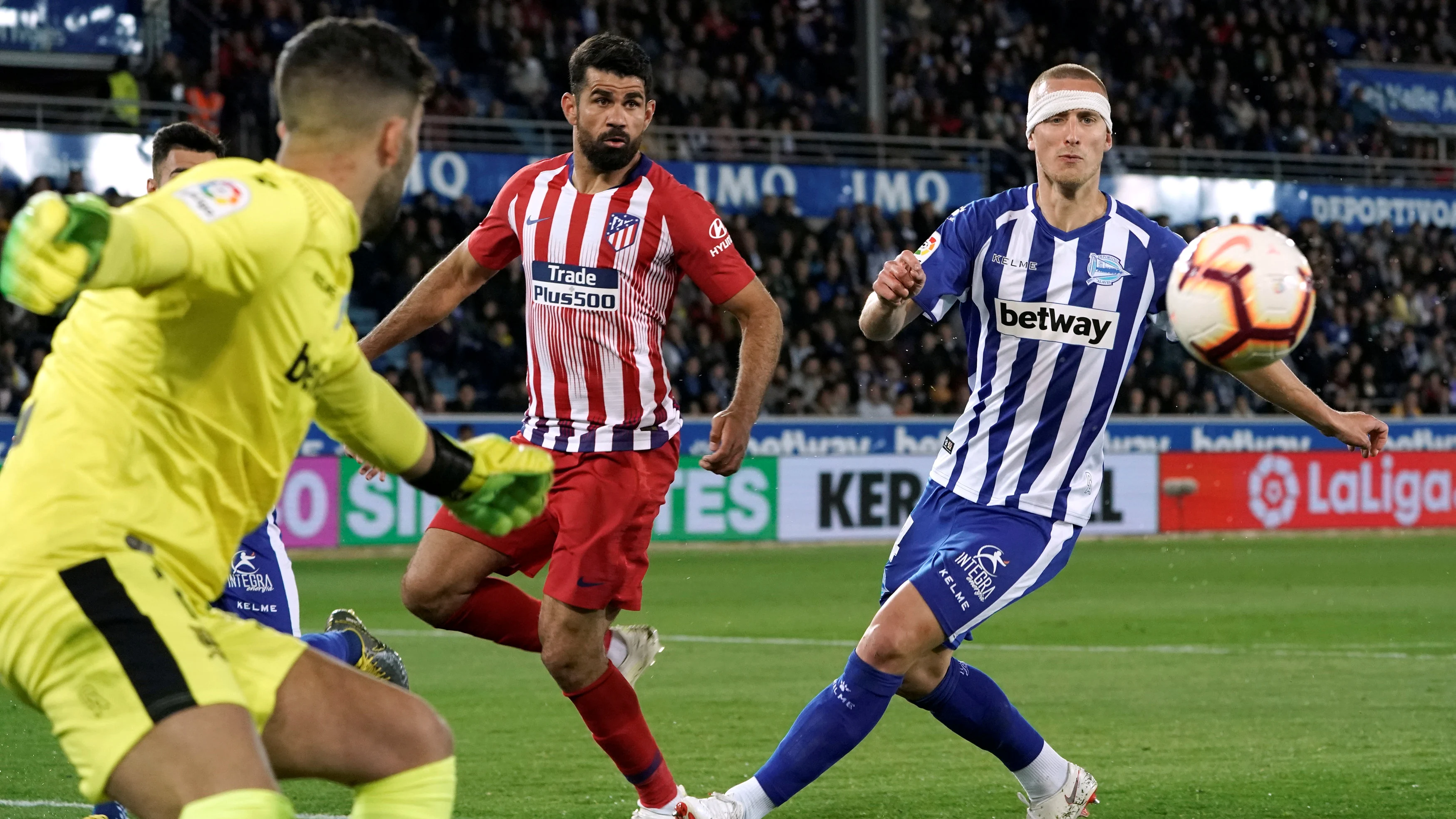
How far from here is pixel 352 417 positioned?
3.57 meters

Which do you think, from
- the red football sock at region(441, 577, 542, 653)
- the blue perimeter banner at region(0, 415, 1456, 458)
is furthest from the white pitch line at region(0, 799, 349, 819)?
the blue perimeter banner at region(0, 415, 1456, 458)

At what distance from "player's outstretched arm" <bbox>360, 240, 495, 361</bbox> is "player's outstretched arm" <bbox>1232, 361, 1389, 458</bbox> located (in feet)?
8.55

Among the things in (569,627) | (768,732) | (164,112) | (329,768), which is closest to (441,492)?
(329,768)

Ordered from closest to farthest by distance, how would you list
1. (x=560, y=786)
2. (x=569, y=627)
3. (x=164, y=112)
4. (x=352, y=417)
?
(x=352, y=417) → (x=569, y=627) → (x=560, y=786) → (x=164, y=112)

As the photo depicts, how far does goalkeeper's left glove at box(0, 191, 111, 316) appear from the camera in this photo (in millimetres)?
2727

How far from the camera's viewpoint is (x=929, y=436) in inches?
848

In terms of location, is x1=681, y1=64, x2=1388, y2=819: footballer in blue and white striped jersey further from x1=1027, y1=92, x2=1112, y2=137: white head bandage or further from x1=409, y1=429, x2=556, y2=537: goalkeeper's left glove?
x1=409, y1=429, x2=556, y2=537: goalkeeper's left glove

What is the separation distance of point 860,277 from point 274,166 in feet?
69.4

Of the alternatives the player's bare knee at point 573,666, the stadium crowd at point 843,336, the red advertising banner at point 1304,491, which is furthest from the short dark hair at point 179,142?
the red advertising banner at point 1304,491

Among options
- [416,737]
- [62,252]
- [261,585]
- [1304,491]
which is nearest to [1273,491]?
[1304,491]

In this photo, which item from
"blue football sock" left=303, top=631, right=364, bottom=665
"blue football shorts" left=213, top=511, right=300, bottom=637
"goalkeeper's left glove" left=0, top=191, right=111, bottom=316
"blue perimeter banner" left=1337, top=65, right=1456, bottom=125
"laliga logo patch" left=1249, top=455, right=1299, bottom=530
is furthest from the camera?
"blue perimeter banner" left=1337, top=65, right=1456, bottom=125

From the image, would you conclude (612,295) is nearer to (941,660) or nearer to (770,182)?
(941,660)

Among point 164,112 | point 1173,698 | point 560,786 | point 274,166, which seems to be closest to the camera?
point 274,166

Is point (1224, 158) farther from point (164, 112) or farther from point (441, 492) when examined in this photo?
point (441, 492)
